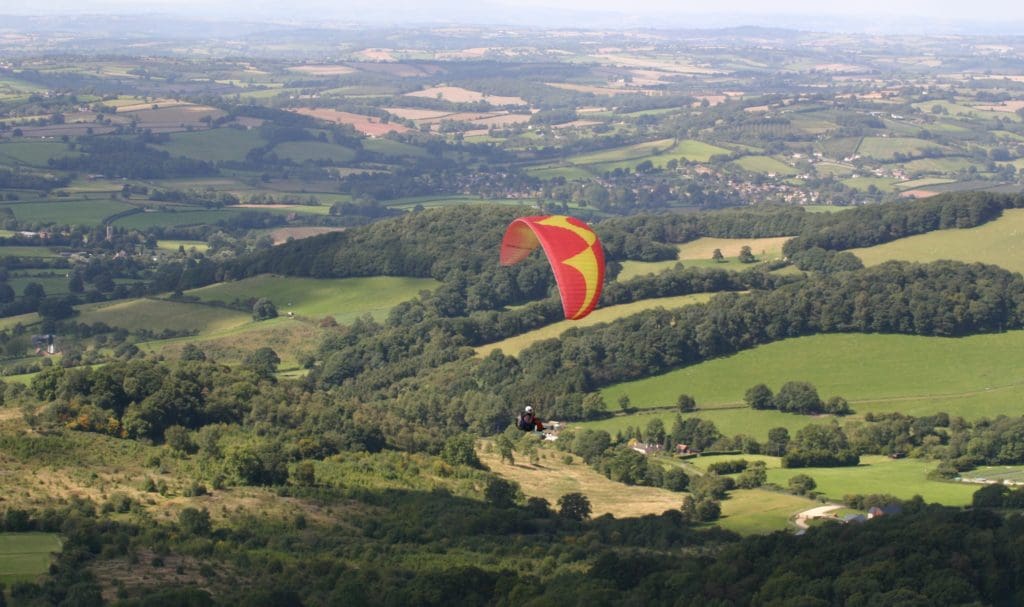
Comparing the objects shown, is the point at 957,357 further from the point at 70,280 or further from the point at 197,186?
the point at 197,186

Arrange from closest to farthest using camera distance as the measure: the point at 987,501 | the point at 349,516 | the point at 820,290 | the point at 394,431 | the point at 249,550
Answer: the point at 249,550, the point at 349,516, the point at 987,501, the point at 394,431, the point at 820,290

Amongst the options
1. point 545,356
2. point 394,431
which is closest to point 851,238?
point 545,356

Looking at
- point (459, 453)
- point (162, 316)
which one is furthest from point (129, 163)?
point (459, 453)

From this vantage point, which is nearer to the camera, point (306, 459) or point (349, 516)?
point (349, 516)

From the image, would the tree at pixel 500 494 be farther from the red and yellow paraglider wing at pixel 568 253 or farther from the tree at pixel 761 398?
the tree at pixel 761 398

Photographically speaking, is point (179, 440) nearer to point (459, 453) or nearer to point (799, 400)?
point (459, 453)

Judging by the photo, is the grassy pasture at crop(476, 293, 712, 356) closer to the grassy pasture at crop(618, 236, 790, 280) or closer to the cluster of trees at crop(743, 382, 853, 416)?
the grassy pasture at crop(618, 236, 790, 280)
